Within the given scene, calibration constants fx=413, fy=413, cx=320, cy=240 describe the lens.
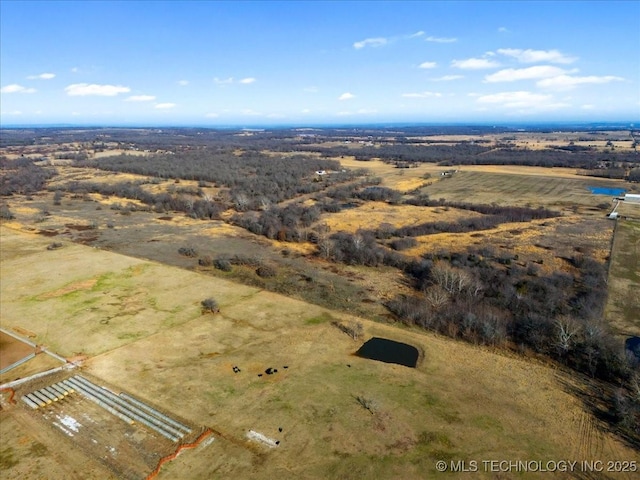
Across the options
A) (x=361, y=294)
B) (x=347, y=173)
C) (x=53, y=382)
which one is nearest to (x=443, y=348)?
(x=361, y=294)

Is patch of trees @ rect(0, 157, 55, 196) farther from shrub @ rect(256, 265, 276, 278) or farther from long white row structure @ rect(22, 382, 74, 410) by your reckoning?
long white row structure @ rect(22, 382, 74, 410)

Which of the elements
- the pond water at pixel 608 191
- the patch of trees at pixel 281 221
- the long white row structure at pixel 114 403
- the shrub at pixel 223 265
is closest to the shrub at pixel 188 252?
the shrub at pixel 223 265

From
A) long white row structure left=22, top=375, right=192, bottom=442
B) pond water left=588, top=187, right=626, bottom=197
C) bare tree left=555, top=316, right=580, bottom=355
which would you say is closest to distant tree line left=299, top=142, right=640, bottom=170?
pond water left=588, top=187, right=626, bottom=197

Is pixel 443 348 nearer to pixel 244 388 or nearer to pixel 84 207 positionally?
pixel 244 388

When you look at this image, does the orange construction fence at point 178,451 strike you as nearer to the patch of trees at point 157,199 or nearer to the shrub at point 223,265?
the shrub at point 223,265

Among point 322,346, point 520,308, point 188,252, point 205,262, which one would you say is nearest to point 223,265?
point 205,262

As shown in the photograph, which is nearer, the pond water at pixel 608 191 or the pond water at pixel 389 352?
the pond water at pixel 389 352
